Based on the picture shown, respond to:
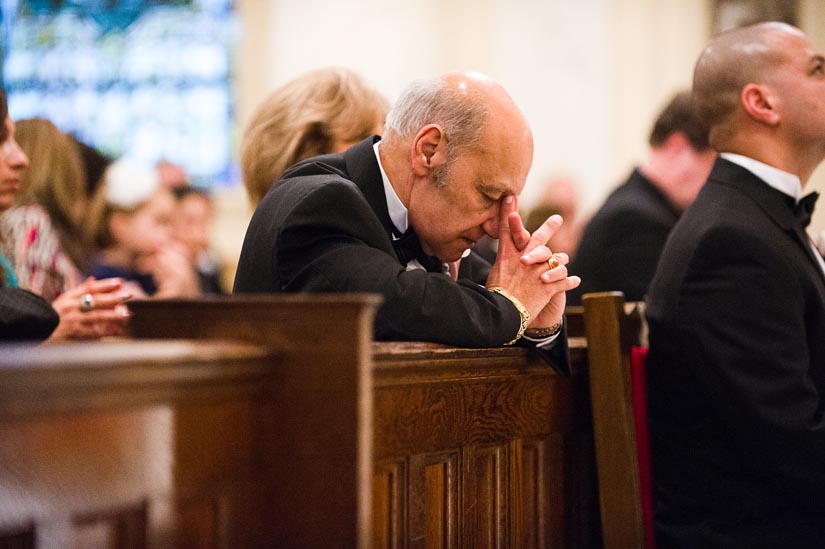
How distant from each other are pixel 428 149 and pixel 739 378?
3.09 feet

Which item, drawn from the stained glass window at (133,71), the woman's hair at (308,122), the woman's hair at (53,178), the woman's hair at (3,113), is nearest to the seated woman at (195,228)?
the woman's hair at (53,178)

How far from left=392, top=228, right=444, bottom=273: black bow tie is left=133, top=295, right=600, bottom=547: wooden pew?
0.40 meters

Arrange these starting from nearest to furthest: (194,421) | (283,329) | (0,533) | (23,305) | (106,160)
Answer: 1. (0,533)
2. (194,421)
3. (283,329)
4. (23,305)
5. (106,160)

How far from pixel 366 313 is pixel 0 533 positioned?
1.92ft

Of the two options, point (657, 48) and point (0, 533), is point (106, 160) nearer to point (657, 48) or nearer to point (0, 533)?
point (0, 533)

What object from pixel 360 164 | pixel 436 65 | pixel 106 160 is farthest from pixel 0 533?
pixel 436 65

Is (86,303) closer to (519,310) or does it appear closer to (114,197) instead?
(519,310)

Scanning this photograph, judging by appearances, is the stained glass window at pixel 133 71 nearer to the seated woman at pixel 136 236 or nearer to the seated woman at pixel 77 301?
the seated woman at pixel 136 236

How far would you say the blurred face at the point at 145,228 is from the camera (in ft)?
17.0

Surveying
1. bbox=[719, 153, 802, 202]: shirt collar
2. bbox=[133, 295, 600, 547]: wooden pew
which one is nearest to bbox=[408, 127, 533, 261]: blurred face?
bbox=[133, 295, 600, 547]: wooden pew

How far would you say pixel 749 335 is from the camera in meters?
2.45

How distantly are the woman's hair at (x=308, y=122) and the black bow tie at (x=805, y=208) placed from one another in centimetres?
132

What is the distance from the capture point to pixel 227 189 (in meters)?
9.66

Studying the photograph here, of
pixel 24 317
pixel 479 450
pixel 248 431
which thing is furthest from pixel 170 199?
pixel 248 431
